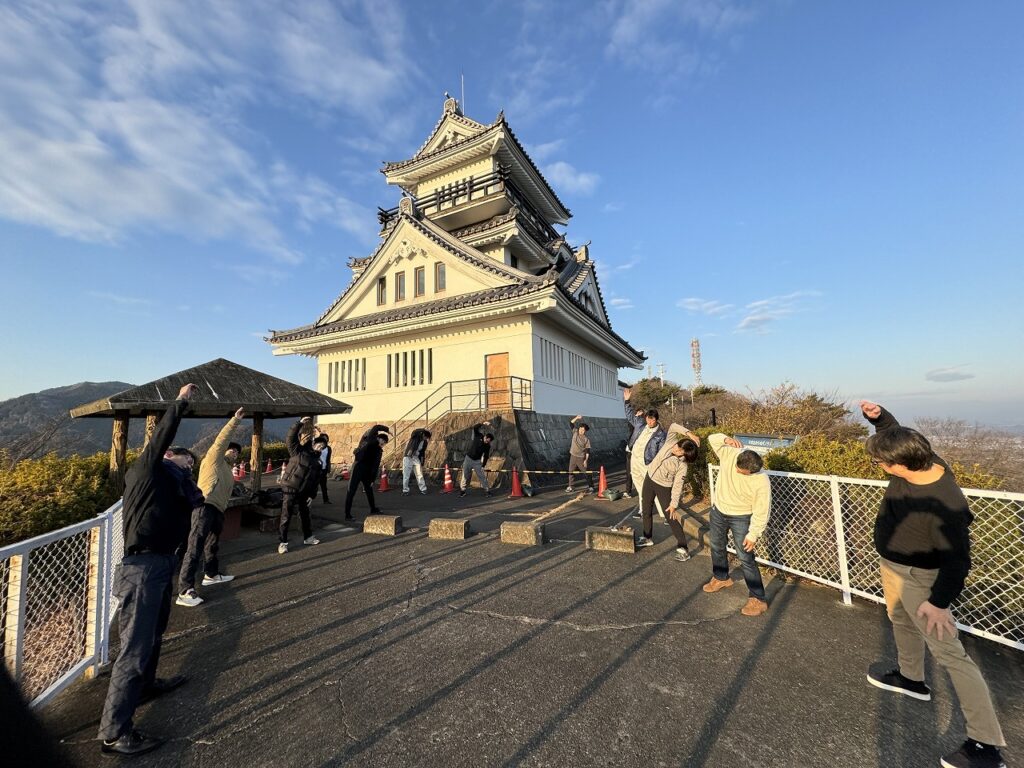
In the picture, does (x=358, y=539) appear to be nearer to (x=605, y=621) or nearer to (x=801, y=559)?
(x=605, y=621)

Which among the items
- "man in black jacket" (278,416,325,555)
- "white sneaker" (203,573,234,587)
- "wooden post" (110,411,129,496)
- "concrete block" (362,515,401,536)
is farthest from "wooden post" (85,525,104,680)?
"concrete block" (362,515,401,536)

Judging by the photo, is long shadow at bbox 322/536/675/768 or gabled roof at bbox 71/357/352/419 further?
gabled roof at bbox 71/357/352/419

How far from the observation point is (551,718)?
274 cm

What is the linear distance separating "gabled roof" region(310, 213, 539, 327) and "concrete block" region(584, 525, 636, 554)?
10.5m

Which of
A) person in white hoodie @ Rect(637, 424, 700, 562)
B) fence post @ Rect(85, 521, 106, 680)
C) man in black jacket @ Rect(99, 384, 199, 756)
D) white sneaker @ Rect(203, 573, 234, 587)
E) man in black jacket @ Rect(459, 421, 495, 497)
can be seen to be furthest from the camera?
man in black jacket @ Rect(459, 421, 495, 497)

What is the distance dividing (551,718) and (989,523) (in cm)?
436

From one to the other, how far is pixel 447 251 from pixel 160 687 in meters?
16.3

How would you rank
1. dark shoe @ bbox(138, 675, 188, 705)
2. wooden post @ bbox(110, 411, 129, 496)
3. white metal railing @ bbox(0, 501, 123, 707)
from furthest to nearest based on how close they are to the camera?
1. wooden post @ bbox(110, 411, 129, 496)
2. dark shoe @ bbox(138, 675, 188, 705)
3. white metal railing @ bbox(0, 501, 123, 707)

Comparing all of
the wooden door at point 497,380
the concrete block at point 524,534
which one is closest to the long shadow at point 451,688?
the concrete block at point 524,534

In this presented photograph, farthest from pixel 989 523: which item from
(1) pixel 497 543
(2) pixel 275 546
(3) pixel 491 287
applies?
(3) pixel 491 287

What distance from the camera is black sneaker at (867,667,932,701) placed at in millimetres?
2877

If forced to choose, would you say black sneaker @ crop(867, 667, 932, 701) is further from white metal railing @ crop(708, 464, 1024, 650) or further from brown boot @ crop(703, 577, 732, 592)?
brown boot @ crop(703, 577, 732, 592)

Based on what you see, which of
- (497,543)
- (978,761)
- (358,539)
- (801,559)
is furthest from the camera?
(358,539)

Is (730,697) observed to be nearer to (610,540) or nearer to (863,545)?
(863,545)
